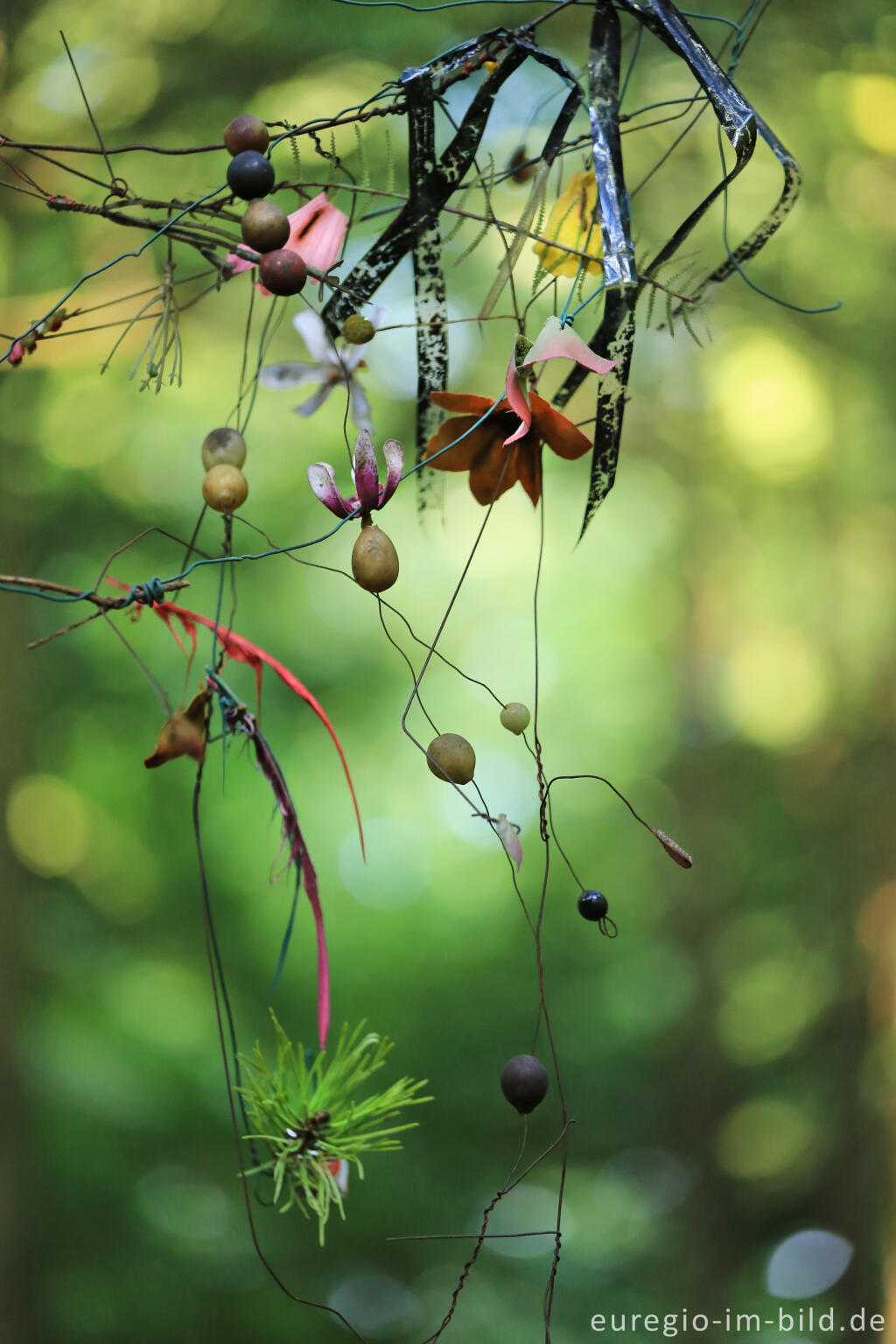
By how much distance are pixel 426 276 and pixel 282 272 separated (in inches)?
3.0

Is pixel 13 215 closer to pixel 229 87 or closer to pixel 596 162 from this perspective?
pixel 229 87

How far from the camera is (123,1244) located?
0.78 metres

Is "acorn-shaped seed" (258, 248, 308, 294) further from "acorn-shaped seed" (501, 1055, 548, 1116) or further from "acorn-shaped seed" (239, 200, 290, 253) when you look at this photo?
"acorn-shaped seed" (501, 1055, 548, 1116)

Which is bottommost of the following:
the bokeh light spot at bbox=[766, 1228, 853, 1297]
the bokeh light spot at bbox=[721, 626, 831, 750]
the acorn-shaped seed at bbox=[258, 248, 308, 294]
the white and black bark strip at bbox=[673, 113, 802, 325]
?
the bokeh light spot at bbox=[766, 1228, 853, 1297]

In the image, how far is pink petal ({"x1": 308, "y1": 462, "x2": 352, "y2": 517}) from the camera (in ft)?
0.94

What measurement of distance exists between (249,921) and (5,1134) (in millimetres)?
254

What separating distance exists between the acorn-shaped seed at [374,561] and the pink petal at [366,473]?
0.01m

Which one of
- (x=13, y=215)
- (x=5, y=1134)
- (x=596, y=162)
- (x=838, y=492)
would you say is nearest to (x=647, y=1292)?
(x=5, y=1134)

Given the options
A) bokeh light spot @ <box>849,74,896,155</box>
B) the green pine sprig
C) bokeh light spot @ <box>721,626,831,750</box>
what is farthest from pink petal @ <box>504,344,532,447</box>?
bokeh light spot @ <box>849,74,896,155</box>

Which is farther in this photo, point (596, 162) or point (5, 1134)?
point (5, 1134)

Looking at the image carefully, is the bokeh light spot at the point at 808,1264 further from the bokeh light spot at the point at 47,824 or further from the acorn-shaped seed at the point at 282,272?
the acorn-shaped seed at the point at 282,272

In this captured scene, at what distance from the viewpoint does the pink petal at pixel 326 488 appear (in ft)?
0.94

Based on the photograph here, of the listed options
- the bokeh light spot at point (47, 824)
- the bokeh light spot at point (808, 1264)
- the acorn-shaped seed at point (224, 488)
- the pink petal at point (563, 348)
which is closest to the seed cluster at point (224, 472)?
the acorn-shaped seed at point (224, 488)

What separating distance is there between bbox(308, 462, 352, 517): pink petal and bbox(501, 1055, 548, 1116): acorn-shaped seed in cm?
17
